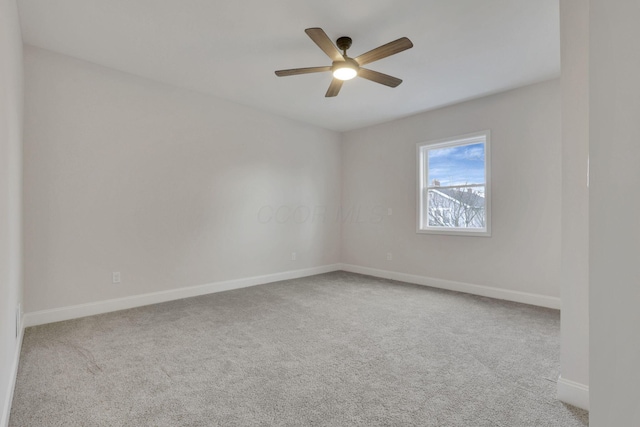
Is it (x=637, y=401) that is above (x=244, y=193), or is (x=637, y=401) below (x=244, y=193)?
below

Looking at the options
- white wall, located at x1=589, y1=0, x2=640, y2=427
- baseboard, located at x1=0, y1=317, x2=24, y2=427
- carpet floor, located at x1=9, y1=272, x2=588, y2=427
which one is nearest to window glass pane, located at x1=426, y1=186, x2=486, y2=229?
carpet floor, located at x1=9, y1=272, x2=588, y2=427

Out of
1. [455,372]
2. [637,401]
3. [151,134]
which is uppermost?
[151,134]

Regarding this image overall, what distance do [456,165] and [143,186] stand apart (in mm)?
4074

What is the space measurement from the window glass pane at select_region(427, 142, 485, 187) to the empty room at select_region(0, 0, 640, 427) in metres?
0.03

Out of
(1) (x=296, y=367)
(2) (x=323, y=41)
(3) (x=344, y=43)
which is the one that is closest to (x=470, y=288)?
(1) (x=296, y=367)

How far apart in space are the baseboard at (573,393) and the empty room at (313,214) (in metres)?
0.03

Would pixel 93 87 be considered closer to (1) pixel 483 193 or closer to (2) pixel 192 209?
(2) pixel 192 209

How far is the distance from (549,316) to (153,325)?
3.95 meters

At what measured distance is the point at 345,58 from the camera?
2691mm

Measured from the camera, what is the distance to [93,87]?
330 cm

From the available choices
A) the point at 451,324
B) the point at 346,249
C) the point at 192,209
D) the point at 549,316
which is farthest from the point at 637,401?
the point at 346,249

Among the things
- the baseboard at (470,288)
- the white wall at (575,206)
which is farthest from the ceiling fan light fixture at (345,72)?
the baseboard at (470,288)

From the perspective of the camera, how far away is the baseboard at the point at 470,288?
3.66 meters

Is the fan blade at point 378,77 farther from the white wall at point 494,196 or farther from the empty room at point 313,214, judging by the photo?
the white wall at point 494,196
